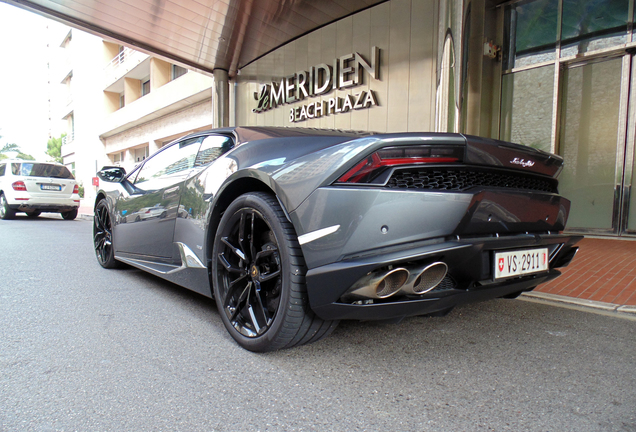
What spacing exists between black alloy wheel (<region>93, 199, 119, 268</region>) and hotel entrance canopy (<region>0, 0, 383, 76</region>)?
5.63 meters

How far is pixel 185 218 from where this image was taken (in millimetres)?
2754

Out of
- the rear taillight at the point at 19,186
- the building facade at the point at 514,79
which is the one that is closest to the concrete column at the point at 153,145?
the rear taillight at the point at 19,186

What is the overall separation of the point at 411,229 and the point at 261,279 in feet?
2.65

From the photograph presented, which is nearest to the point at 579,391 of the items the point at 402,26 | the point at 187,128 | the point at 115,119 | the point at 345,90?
the point at 402,26

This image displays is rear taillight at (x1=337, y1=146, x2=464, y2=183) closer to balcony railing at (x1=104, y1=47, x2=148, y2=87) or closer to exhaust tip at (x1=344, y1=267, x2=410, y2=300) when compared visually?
exhaust tip at (x1=344, y1=267, x2=410, y2=300)

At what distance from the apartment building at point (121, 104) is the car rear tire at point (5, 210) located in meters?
7.39

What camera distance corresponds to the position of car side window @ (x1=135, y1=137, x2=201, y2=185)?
3.08 meters

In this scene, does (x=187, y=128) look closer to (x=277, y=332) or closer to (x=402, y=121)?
→ (x=402, y=121)

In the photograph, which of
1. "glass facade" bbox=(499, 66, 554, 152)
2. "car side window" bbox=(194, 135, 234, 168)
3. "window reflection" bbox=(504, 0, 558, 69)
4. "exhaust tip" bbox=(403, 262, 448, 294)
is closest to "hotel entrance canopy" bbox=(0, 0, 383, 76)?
"window reflection" bbox=(504, 0, 558, 69)

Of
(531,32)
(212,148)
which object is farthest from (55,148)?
(212,148)

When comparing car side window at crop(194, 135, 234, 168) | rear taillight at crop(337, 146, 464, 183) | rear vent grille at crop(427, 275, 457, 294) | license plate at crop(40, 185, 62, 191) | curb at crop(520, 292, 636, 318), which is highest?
car side window at crop(194, 135, 234, 168)

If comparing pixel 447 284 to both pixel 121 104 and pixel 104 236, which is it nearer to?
pixel 104 236

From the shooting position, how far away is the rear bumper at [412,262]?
1.67 meters

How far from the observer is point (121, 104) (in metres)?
29.3
